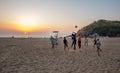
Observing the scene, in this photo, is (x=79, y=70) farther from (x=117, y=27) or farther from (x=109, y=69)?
(x=117, y=27)

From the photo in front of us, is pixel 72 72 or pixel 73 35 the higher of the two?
pixel 73 35

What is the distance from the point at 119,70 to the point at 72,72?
116 inches

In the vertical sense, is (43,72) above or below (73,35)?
below

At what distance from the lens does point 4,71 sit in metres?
15.8

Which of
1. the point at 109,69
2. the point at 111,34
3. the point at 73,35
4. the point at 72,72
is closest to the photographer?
the point at 72,72

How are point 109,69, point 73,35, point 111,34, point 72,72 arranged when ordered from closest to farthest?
1. point 72,72
2. point 109,69
3. point 73,35
4. point 111,34

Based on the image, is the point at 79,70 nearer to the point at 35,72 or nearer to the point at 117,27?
the point at 35,72

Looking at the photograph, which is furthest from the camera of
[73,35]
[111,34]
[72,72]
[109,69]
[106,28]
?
[106,28]

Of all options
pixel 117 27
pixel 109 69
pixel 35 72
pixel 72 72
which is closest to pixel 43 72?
pixel 35 72

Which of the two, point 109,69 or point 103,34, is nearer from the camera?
point 109,69

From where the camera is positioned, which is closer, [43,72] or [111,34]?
[43,72]

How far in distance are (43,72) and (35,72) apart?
0.49m

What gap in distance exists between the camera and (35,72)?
15.1 meters

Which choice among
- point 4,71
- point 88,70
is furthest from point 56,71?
point 4,71
